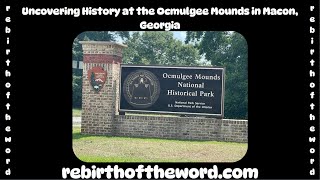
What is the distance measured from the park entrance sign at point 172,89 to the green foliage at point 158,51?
70.2 ft

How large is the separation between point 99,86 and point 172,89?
81.4 inches

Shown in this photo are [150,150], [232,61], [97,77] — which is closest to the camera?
[150,150]

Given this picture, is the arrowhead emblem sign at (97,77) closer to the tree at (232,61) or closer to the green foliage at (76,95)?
the tree at (232,61)

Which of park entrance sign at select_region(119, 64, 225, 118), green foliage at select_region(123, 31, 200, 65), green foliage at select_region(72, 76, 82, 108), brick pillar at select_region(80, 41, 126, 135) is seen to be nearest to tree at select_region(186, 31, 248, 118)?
park entrance sign at select_region(119, 64, 225, 118)

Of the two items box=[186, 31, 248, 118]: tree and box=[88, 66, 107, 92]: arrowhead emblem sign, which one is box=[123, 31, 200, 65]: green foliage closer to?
box=[186, 31, 248, 118]: tree

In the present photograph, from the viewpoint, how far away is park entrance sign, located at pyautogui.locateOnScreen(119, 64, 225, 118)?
43.4 feet

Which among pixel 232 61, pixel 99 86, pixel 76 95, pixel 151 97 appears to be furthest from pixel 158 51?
pixel 99 86

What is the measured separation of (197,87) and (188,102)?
20.0 inches

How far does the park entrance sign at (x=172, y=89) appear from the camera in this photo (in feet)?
43.4

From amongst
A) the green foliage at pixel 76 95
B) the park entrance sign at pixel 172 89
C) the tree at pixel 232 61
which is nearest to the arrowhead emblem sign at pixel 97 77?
the park entrance sign at pixel 172 89

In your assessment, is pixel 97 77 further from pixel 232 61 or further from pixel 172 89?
pixel 232 61

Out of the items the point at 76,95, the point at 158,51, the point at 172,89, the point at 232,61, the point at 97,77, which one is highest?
the point at 158,51

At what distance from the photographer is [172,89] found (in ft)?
43.9

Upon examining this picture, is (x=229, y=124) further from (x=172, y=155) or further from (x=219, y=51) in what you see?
(x=219, y=51)
